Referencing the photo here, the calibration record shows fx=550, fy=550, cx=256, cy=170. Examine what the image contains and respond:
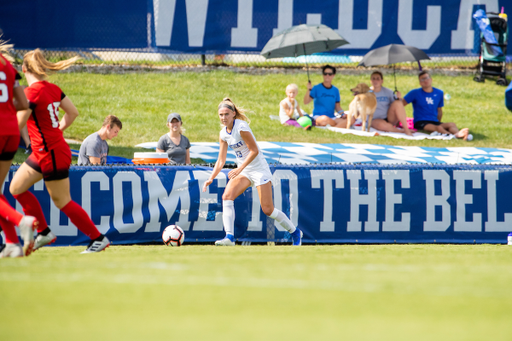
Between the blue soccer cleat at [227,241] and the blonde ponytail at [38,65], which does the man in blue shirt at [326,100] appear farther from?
the blonde ponytail at [38,65]

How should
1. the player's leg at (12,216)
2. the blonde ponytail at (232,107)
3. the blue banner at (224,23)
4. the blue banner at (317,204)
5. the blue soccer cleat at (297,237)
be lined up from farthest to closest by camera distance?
the blue banner at (224,23) → the blue banner at (317,204) → the blue soccer cleat at (297,237) → the blonde ponytail at (232,107) → the player's leg at (12,216)

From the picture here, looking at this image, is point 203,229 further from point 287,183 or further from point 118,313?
point 118,313

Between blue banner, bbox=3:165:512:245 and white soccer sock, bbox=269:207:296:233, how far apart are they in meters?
0.60

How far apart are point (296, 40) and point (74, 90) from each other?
6.08 meters

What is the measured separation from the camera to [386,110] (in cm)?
1295

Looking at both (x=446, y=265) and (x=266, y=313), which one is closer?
(x=266, y=313)

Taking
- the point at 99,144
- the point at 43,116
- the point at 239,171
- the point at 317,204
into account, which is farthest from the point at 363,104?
the point at 43,116

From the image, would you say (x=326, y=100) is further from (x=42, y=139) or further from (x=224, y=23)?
(x=42, y=139)

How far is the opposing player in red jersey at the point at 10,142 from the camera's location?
15.2ft

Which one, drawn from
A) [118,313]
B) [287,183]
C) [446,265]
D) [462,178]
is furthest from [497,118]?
[118,313]

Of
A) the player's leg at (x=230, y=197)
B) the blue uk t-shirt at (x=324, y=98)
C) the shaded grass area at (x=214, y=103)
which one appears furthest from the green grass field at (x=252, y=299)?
the blue uk t-shirt at (x=324, y=98)

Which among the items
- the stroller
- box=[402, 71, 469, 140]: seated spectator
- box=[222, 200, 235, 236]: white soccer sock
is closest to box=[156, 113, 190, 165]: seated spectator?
box=[222, 200, 235, 236]: white soccer sock

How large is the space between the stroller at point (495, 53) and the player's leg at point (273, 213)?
1120cm

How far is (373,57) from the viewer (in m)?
12.9
